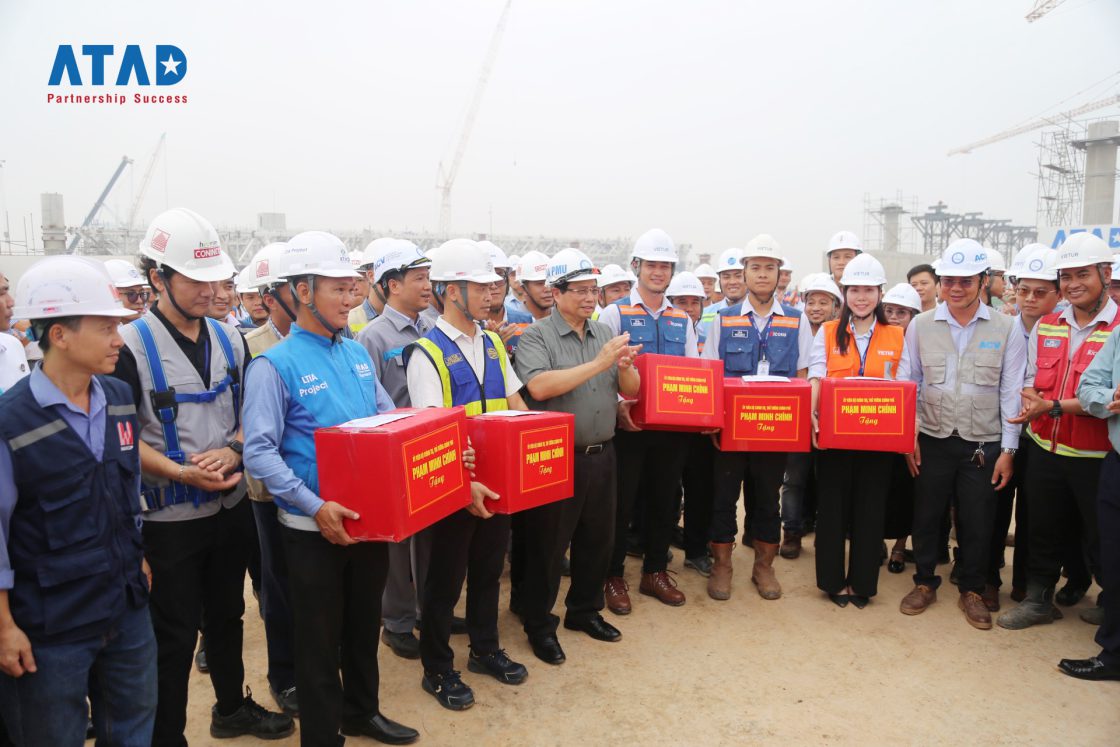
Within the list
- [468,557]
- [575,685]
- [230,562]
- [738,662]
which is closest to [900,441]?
[738,662]

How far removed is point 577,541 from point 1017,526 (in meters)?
3.12

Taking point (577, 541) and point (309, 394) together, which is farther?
point (577, 541)

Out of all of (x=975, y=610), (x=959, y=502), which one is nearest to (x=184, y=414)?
(x=959, y=502)

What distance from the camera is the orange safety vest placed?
475cm

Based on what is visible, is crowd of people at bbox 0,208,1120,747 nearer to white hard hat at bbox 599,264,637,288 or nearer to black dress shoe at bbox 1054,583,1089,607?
black dress shoe at bbox 1054,583,1089,607

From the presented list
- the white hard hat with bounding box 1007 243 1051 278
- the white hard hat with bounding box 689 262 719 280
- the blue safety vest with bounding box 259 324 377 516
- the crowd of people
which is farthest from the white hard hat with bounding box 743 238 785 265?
the white hard hat with bounding box 689 262 719 280

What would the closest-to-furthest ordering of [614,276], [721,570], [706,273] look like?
[721,570] → [614,276] → [706,273]

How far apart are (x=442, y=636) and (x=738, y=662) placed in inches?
67.3

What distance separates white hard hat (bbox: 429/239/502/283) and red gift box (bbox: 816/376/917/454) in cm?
232

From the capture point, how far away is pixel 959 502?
179 inches

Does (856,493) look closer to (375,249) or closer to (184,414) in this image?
(375,249)

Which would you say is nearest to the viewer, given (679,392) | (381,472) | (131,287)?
(381,472)

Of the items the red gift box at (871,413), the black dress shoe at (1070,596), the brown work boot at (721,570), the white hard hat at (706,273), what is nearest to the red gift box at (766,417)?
the red gift box at (871,413)

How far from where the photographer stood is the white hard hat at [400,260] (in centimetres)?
407
